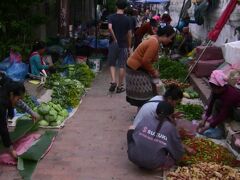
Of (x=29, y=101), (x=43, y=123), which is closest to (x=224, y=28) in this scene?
(x=29, y=101)

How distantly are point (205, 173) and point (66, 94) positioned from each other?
418 centimetres

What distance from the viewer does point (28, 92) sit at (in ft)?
29.8

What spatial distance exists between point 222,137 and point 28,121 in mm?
3079

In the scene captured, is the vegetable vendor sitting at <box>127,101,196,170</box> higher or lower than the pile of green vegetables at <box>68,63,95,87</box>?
higher

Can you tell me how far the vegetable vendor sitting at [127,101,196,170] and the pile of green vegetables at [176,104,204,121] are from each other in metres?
2.65

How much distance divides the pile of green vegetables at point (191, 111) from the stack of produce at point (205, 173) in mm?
2564

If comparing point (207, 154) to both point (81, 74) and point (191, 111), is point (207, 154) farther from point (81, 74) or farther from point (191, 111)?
point (81, 74)

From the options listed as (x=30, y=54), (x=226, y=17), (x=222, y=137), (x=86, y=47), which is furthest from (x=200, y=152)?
(x=86, y=47)

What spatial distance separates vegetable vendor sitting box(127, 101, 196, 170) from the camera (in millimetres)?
5348

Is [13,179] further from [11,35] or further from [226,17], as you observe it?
[226,17]

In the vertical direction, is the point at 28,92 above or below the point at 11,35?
below

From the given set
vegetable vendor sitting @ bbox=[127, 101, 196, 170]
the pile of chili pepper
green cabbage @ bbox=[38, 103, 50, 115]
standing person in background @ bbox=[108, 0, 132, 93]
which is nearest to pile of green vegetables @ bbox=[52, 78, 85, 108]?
green cabbage @ bbox=[38, 103, 50, 115]

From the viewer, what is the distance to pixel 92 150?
20.9 ft

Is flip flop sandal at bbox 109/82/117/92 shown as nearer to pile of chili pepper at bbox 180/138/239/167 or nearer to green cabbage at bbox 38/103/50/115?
green cabbage at bbox 38/103/50/115
